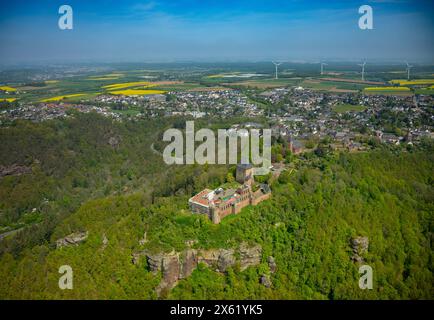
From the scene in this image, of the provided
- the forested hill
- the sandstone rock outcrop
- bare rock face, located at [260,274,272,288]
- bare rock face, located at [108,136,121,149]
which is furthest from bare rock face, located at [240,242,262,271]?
bare rock face, located at [108,136,121,149]

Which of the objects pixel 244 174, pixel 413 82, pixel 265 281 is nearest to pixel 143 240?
pixel 265 281

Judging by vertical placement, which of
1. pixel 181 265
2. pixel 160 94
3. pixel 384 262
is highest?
pixel 160 94

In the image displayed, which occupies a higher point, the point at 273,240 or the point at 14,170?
the point at 14,170

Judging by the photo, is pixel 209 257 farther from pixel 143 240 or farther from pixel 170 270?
pixel 143 240

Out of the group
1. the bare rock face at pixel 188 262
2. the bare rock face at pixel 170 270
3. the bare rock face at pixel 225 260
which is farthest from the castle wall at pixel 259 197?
the bare rock face at pixel 170 270

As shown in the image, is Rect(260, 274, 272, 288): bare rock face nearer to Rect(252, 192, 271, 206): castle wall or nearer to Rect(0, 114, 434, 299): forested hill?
Rect(0, 114, 434, 299): forested hill

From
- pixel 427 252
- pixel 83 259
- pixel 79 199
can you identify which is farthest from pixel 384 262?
pixel 79 199

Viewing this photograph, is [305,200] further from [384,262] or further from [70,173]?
[70,173]
